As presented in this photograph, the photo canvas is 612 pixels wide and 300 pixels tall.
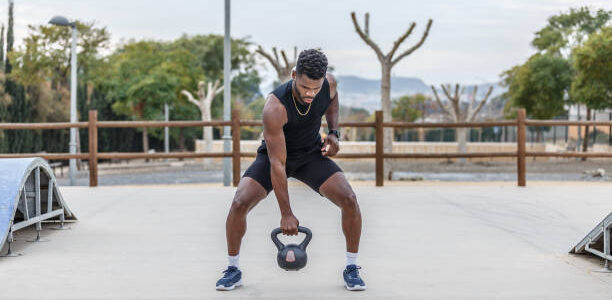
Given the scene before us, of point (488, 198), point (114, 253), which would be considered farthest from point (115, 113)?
point (114, 253)

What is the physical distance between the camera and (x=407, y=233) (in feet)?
21.2

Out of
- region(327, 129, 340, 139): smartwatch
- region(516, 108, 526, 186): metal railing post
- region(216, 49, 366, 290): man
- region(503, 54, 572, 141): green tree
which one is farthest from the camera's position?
region(503, 54, 572, 141): green tree

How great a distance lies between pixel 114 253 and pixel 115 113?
116ft

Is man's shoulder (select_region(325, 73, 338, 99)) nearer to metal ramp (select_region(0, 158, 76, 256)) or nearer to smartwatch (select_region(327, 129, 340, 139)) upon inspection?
smartwatch (select_region(327, 129, 340, 139))

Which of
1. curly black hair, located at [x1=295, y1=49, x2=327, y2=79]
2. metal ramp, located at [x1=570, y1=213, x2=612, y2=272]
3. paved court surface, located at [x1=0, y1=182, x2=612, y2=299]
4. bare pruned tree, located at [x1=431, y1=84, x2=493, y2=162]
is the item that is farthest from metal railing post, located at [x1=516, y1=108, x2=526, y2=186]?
bare pruned tree, located at [x1=431, y1=84, x2=493, y2=162]

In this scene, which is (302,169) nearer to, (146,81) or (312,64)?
(312,64)

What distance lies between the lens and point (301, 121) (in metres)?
4.05

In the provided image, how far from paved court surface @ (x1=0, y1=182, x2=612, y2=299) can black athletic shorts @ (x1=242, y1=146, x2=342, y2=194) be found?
0.65m

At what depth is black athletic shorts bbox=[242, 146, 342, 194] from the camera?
417cm

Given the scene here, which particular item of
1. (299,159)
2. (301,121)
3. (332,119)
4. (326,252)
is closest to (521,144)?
(326,252)

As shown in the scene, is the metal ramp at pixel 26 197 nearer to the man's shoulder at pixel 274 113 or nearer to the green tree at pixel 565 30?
the man's shoulder at pixel 274 113

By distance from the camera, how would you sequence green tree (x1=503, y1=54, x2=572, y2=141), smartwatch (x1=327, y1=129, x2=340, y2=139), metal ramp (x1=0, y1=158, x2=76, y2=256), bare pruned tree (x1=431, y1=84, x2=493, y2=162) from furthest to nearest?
green tree (x1=503, y1=54, x2=572, y2=141)
bare pruned tree (x1=431, y1=84, x2=493, y2=162)
metal ramp (x1=0, y1=158, x2=76, y2=256)
smartwatch (x1=327, y1=129, x2=340, y2=139)

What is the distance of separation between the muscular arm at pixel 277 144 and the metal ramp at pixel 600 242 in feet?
7.08

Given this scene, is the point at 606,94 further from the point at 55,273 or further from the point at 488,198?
the point at 55,273
